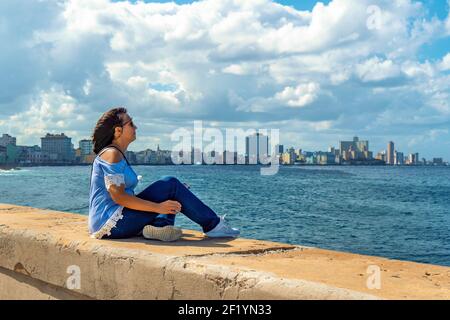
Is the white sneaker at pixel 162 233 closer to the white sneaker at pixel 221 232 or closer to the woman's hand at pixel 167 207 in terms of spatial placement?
the woman's hand at pixel 167 207

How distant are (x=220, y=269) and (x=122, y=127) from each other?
2.03m

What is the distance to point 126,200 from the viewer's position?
13.5ft

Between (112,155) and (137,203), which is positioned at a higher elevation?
(112,155)

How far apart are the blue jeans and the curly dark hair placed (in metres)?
0.56

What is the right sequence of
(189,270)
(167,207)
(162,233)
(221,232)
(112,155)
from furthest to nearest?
1. (221,232)
2. (112,155)
3. (167,207)
4. (162,233)
5. (189,270)

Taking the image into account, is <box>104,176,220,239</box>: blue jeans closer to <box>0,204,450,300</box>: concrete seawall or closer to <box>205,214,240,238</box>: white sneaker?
<box>205,214,240,238</box>: white sneaker

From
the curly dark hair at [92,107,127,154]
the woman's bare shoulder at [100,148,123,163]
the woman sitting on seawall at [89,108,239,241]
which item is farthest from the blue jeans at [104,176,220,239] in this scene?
the curly dark hair at [92,107,127,154]

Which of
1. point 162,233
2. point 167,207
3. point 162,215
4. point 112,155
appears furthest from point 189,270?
point 112,155

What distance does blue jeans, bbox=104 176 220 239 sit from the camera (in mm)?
4148

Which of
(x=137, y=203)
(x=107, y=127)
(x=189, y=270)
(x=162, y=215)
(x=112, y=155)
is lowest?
(x=189, y=270)

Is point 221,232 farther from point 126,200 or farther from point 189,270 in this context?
point 189,270

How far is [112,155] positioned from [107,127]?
320 mm
